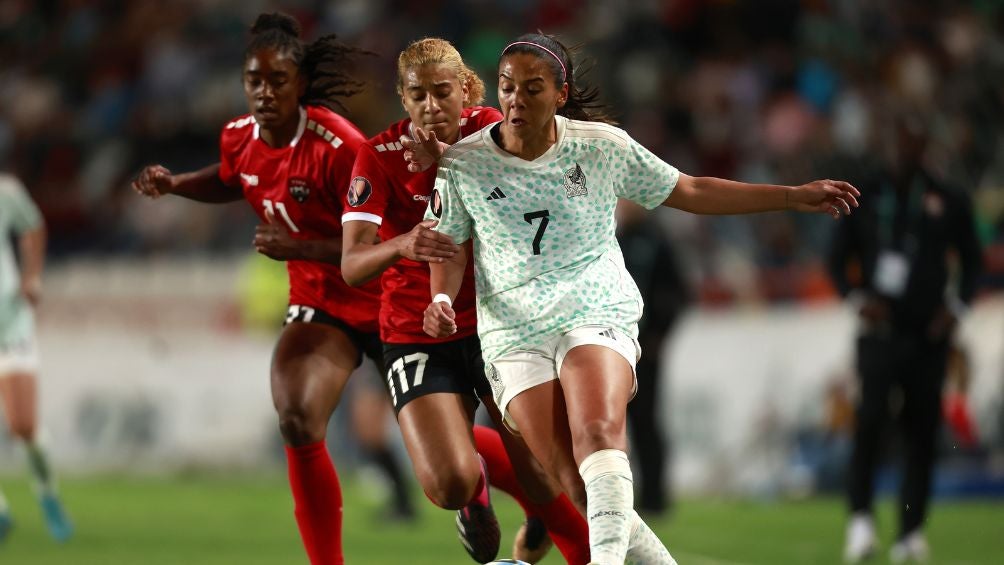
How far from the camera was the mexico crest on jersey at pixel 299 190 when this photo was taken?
6.48 meters

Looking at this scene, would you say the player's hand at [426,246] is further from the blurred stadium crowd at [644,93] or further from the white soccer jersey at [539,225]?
the blurred stadium crowd at [644,93]

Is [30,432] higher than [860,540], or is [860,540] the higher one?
[30,432]

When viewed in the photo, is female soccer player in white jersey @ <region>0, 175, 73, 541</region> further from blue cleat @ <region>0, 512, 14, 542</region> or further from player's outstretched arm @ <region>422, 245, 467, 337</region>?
player's outstretched arm @ <region>422, 245, 467, 337</region>

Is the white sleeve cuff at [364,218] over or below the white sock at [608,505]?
over

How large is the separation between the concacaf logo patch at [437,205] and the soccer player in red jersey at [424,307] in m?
0.20

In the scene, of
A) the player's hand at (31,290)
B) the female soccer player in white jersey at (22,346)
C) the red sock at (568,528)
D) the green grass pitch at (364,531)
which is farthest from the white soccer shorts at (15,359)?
the red sock at (568,528)

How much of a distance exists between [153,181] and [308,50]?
3.14 feet

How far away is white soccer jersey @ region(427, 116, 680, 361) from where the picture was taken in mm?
5496

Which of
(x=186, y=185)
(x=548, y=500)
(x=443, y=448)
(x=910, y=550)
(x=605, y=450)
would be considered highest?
(x=186, y=185)

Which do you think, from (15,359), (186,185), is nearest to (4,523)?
(15,359)

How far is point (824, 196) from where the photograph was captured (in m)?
A: 5.63

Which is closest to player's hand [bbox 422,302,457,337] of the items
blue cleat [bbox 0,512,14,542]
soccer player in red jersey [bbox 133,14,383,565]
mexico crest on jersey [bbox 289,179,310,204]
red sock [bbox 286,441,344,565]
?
soccer player in red jersey [bbox 133,14,383,565]

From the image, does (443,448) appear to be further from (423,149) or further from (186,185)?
(186,185)

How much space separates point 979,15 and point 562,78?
1047cm
